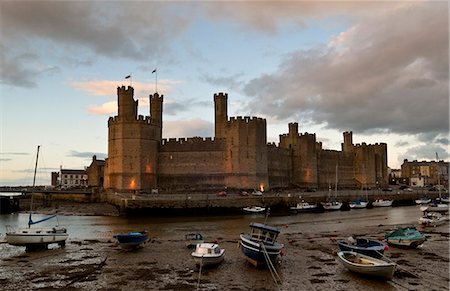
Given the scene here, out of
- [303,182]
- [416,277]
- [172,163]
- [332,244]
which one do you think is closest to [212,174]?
[172,163]

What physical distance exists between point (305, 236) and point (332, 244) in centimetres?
351

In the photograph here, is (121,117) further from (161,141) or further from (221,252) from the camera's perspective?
(221,252)

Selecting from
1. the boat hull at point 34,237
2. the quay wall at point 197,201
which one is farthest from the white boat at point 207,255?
the quay wall at point 197,201

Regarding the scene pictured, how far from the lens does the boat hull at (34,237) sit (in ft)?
69.9

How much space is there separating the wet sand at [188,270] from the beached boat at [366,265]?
24 centimetres

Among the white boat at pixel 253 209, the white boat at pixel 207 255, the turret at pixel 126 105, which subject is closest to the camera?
the white boat at pixel 207 255

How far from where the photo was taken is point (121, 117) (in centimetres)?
5147

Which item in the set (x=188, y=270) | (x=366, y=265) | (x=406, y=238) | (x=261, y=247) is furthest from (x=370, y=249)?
(x=188, y=270)

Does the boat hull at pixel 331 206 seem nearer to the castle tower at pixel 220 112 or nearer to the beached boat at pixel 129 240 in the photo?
the castle tower at pixel 220 112

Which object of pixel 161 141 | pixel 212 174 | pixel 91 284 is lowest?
pixel 91 284

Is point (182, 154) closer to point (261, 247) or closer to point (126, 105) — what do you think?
point (126, 105)

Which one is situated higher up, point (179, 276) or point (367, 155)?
point (367, 155)

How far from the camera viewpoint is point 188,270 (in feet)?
55.8

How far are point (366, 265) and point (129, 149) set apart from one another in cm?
3893
